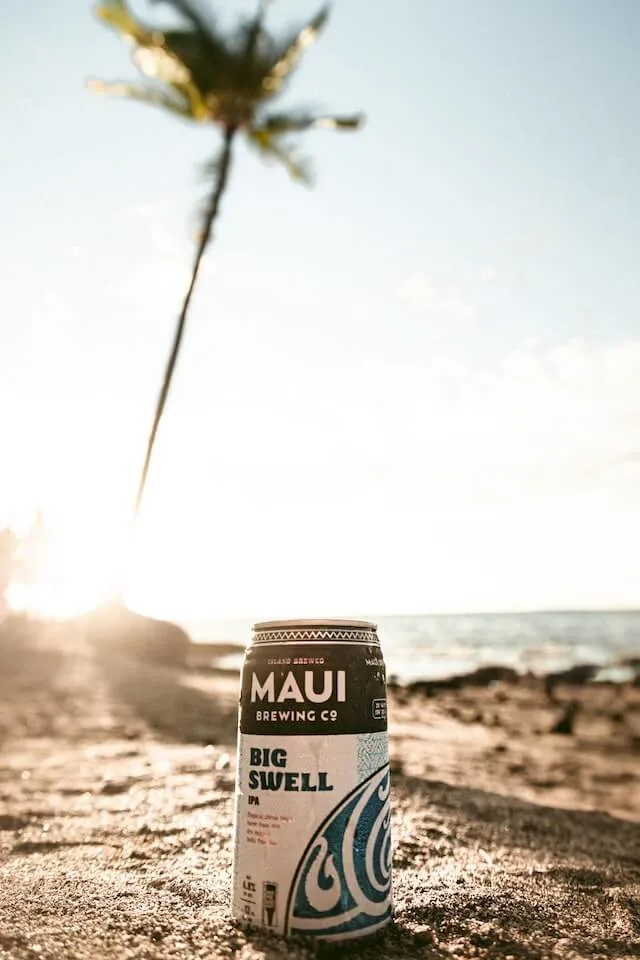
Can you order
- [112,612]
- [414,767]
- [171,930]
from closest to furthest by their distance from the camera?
[171,930]
[414,767]
[112,612]

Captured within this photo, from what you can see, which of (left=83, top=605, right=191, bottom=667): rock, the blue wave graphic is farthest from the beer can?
(left=83, top=605, right=191, bottom=667): rock

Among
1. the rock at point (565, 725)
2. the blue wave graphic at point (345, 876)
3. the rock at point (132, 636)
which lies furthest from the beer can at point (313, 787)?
the rock at point (132, 636)

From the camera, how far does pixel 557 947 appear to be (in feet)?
5.35

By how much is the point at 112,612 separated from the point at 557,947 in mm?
17506

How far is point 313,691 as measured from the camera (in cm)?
164

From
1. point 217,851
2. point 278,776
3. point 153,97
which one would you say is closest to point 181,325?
point 153,97

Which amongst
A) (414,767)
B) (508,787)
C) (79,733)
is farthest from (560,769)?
(79,733)

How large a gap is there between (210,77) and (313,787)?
58.2ft

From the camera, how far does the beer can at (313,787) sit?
1.56 meters

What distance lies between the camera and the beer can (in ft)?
5.11

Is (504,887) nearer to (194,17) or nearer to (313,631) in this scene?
(313,631)

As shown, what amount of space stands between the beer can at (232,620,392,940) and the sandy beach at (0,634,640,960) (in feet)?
0.27

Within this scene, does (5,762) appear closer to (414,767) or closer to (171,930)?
(414,767)

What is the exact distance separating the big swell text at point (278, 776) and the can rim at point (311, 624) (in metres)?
0.28
